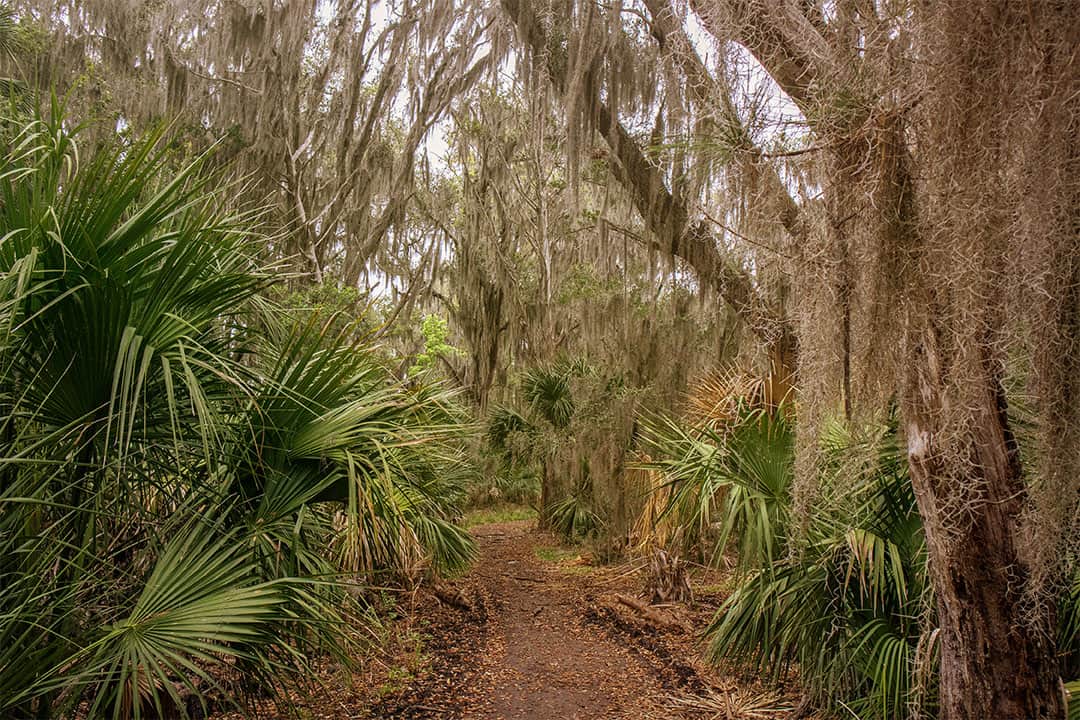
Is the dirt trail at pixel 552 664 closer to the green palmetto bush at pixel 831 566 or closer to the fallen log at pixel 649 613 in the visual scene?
the fallen log at pixel 649 613

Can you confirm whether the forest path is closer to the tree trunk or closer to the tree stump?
the tree stump

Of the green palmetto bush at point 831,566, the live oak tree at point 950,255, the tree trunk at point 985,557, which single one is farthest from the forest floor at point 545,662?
the live oak tree at point 950,255

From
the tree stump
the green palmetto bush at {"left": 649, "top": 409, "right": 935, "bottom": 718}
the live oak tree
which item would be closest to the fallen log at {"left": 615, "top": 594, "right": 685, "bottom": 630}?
the tree stump

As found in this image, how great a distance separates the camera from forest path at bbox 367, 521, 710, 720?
5.01 meters

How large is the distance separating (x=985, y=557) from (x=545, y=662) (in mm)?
4270

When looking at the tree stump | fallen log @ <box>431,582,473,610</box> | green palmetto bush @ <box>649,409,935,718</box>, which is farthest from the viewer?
fallen log @ <box>431,582,473,610</box>

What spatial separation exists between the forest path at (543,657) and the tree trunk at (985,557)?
2430mm

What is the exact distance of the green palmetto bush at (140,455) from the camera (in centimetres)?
238

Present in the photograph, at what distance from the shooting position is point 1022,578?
2.77 metres

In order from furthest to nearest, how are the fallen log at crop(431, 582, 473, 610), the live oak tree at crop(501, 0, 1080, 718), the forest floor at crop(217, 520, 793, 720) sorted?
the fallen log at crop(431, 582, 473, 610) → the forest floor at crop(217, 520, 793, 720) → the live oak tree at crop(501, 0, 1080, 718)

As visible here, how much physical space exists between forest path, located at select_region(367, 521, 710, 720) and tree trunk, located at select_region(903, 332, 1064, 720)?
2.43 m

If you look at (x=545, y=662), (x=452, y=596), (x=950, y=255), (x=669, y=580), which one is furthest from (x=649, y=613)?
(x=950, y=255)

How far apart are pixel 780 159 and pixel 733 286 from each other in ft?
13.9

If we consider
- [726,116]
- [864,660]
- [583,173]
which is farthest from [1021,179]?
[583,173]
